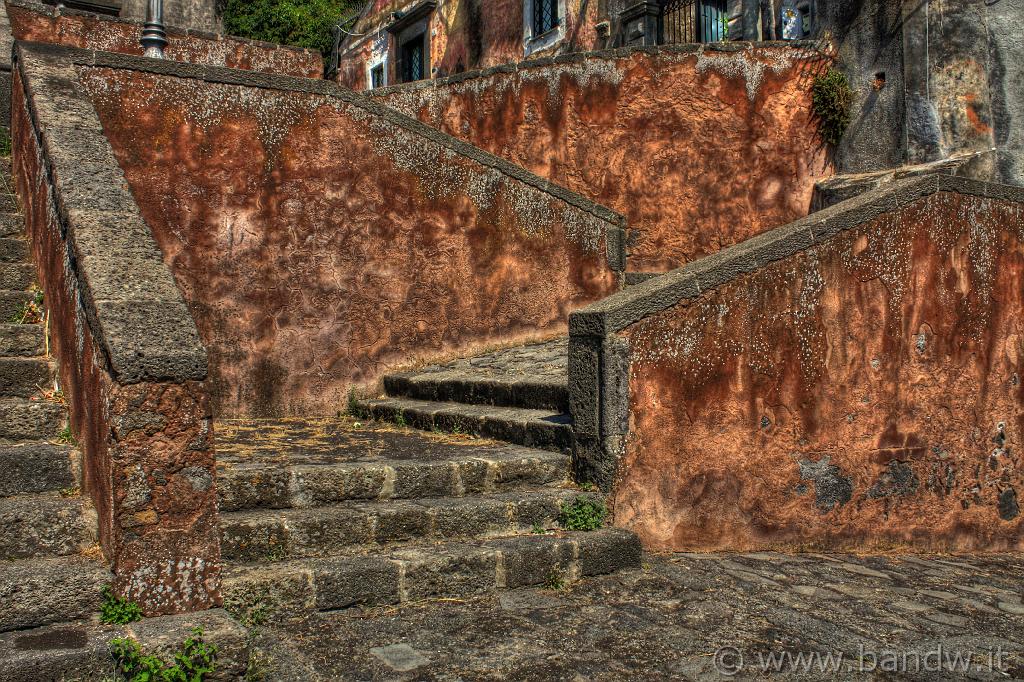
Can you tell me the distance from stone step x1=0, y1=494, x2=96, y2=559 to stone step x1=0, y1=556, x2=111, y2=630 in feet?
0.84

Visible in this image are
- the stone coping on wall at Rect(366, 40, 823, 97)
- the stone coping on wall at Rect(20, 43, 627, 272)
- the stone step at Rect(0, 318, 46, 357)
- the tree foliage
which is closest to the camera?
the stone step at Rect(0, 318, 46, 357)

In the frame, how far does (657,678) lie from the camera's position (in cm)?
304

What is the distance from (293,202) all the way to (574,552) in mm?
3523

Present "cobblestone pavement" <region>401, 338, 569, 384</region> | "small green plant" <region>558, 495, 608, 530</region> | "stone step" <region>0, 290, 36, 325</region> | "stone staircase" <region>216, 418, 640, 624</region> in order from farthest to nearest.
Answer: "cobblestone pavement" <region>401, 338, 569, 384</region> → "stone step" <region>0, 290, 36, 325</region> → "small green plant" <region>558, 495, 608, 530</region> → "stone staircase" <region>216, 418, 640, 624</region>

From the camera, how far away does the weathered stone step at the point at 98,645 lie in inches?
104

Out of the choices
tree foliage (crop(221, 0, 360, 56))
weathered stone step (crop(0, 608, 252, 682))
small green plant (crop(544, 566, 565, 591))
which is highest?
tree foliage (crop(221, 0, 360, 56))

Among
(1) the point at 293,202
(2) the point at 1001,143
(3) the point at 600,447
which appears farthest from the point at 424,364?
(2) the point at 1001,143

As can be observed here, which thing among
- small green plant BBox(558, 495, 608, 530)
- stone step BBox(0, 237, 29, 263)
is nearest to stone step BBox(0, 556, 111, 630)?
small green plant BBox(558, 495, 608, 530)

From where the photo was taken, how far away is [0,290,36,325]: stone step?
4848mm

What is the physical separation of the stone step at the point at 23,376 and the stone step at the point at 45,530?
1144 millimetres

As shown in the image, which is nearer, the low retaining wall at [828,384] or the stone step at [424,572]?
the stone step at [424,572]

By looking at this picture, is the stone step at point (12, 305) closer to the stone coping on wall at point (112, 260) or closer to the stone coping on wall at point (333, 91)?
the stone coping on wall at point (112, 260)
